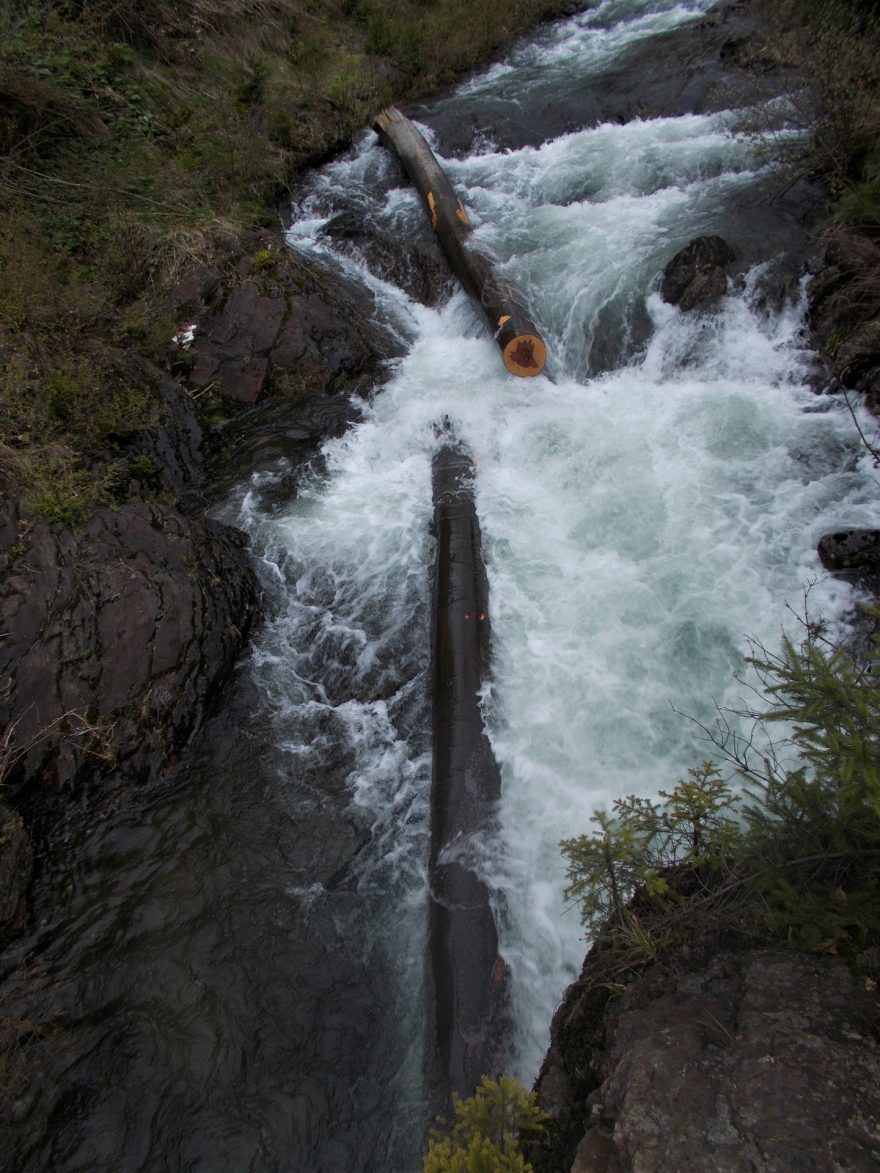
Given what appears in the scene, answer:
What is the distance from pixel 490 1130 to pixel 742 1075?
0.97m

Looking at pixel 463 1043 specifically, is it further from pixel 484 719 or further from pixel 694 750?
pixel 694 750

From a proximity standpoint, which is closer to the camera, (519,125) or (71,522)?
(71,522)

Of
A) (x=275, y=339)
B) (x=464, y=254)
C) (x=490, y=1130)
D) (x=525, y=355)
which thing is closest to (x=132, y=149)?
(x=275, y=339)

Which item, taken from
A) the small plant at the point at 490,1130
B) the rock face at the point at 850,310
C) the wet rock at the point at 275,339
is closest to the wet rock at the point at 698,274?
the rock face at the point at 850,310

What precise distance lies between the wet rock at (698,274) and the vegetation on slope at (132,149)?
5.74 meters

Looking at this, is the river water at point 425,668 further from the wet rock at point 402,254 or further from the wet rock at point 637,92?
the wet rock at point 637,92

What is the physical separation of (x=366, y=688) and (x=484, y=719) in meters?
1.08

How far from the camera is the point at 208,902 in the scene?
165 inches

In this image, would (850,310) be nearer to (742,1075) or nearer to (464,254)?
(464,254)

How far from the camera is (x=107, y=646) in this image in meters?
4.90

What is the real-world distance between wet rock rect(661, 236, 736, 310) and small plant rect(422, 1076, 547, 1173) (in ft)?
25.2

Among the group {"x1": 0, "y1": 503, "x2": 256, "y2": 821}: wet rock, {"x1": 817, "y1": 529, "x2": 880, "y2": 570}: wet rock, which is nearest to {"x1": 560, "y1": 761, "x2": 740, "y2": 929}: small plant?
{"x1": 817, "y1": 529, "x2": 880, "y2": 570}: wet rock

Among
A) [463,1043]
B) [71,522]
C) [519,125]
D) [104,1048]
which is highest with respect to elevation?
[519,125]

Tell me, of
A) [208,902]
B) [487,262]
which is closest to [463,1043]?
[208,902]
